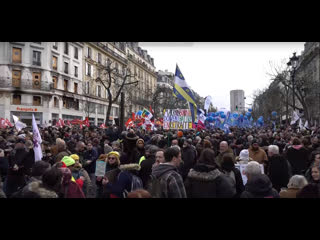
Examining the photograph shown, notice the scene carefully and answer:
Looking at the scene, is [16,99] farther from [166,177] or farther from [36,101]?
[166,177]

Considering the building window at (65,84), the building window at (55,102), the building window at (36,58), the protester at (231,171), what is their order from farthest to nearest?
the building window at (65,84), the building window at (55,102), the building window at (36,58), the protester at (231,171)

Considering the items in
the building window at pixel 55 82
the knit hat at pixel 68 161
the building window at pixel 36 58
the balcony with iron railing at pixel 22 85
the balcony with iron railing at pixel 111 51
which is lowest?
the knit hat at pixel 68 161

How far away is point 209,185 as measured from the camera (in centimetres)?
344

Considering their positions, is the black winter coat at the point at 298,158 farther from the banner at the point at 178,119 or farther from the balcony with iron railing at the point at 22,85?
the balcony with iron railing at the point at 22,85

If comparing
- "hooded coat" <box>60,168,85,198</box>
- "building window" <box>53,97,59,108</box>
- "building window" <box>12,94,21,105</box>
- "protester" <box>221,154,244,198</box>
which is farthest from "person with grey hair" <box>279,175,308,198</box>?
→ "building window" <box>53,97,59,108</box>

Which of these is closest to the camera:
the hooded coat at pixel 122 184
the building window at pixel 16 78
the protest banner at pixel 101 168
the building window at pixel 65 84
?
the hooded coat at pixel 122 184

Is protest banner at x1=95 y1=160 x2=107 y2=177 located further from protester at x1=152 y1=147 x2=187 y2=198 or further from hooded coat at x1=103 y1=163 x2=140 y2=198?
protester at x1=152 y1=147 x2=187 y2=198

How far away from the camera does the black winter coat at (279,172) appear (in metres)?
5.23

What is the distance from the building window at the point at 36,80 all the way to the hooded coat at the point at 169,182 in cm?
3515

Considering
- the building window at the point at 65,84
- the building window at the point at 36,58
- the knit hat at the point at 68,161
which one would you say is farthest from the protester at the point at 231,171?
the building window at the point at 65,84

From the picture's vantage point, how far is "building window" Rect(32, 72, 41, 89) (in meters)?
34.7
